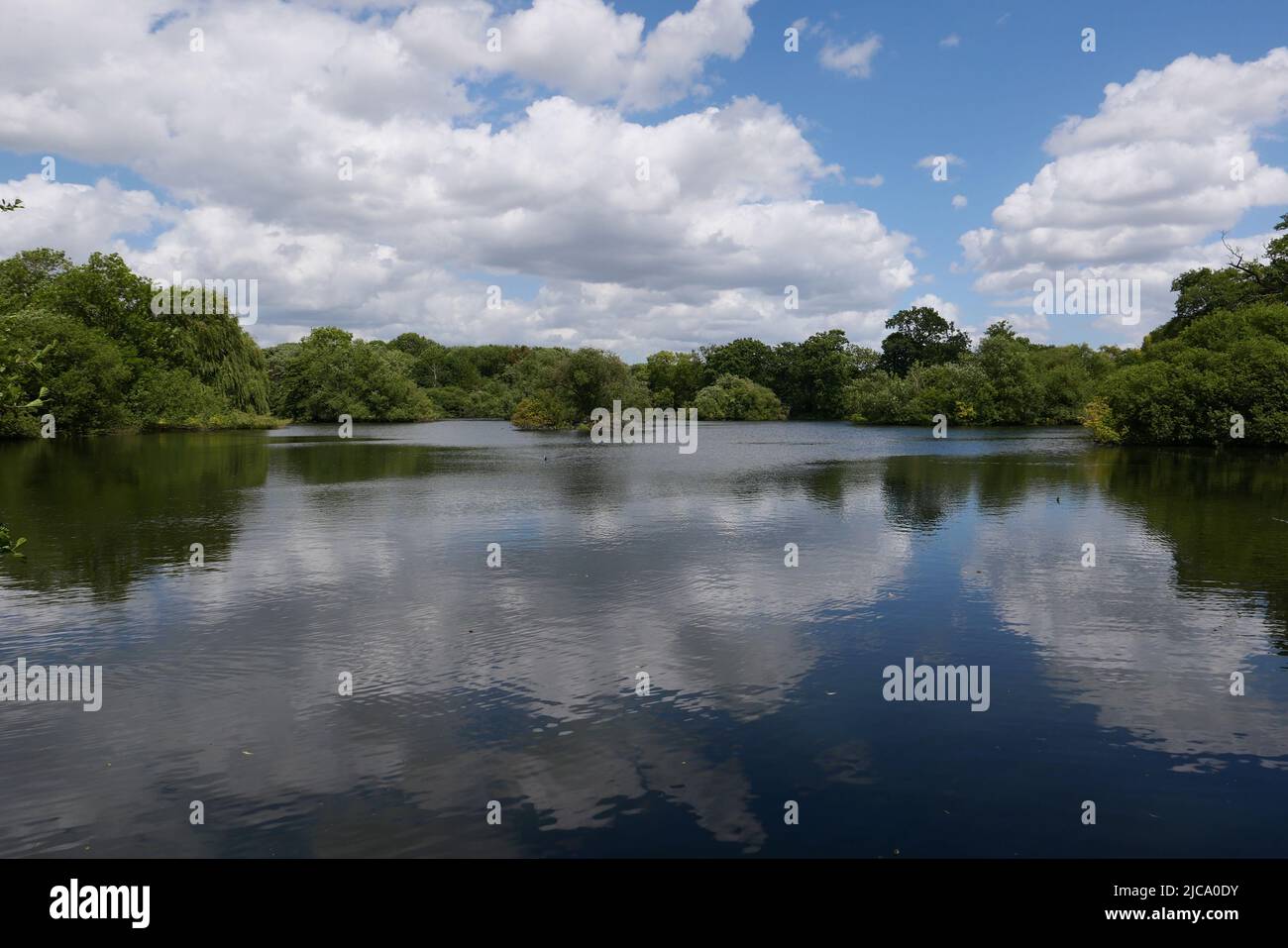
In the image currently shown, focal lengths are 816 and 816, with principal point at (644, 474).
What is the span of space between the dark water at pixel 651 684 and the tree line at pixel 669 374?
435 centimetres

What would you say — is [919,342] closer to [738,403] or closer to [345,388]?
[738,403]

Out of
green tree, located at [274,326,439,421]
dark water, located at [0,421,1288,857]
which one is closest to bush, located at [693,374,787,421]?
green tree, located at [274,326,439,421]

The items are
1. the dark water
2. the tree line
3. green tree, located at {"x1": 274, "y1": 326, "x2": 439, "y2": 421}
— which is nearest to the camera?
the dark water

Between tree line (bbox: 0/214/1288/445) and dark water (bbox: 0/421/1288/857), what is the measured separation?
14.3 ft

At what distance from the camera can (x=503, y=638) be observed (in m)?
13.9

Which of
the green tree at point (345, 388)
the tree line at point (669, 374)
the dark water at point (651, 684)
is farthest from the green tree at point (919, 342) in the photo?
the dark water at point (651, 684)

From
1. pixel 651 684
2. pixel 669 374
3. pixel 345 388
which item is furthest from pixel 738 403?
pixel 651 684

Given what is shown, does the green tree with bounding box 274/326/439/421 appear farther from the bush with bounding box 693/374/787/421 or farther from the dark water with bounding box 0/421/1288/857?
the dark water with bounding box 0/421/1288/857

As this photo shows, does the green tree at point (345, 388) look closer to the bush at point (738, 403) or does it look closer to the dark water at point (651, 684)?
the bush at point (738, 403)

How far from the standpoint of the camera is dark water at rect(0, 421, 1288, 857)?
8.14 metres

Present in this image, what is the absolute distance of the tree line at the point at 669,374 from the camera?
5456 cm

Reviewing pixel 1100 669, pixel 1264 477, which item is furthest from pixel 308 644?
pixel 1264 477
